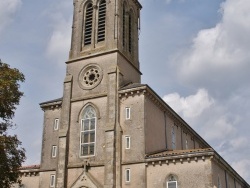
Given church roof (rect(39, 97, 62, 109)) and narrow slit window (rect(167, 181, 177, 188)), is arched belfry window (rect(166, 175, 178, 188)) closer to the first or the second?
narrow slit window (rect(167, 181, 177, 188))

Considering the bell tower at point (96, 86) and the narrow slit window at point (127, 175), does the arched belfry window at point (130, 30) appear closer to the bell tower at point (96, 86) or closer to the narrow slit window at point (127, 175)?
the bell tower at point (96, 86)

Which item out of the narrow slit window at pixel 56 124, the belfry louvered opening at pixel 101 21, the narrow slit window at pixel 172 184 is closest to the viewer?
the narrow slit window at pixel 172 184

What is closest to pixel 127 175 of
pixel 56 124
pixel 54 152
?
pixel 54 152

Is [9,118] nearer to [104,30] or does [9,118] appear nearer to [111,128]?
[111,128]

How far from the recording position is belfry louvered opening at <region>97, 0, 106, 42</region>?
141 feet

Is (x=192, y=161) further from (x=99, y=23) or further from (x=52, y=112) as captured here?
(x=99, y=23)

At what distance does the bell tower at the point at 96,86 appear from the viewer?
120 feet

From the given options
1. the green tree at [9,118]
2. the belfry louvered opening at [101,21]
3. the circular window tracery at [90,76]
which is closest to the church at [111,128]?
the belfry louvered opening at [101,21]

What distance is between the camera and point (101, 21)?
143ft

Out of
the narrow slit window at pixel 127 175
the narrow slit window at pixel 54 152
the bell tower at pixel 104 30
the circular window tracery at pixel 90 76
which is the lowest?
the narrow slit window at pixel 127 175

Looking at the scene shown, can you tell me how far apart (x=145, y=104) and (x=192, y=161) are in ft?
23.4

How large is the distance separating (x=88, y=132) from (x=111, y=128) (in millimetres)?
2961

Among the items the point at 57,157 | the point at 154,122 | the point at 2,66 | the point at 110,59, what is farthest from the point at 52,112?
the point at 2,66

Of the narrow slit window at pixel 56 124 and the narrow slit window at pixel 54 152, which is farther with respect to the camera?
the narrow slit window at pixel 56 124
